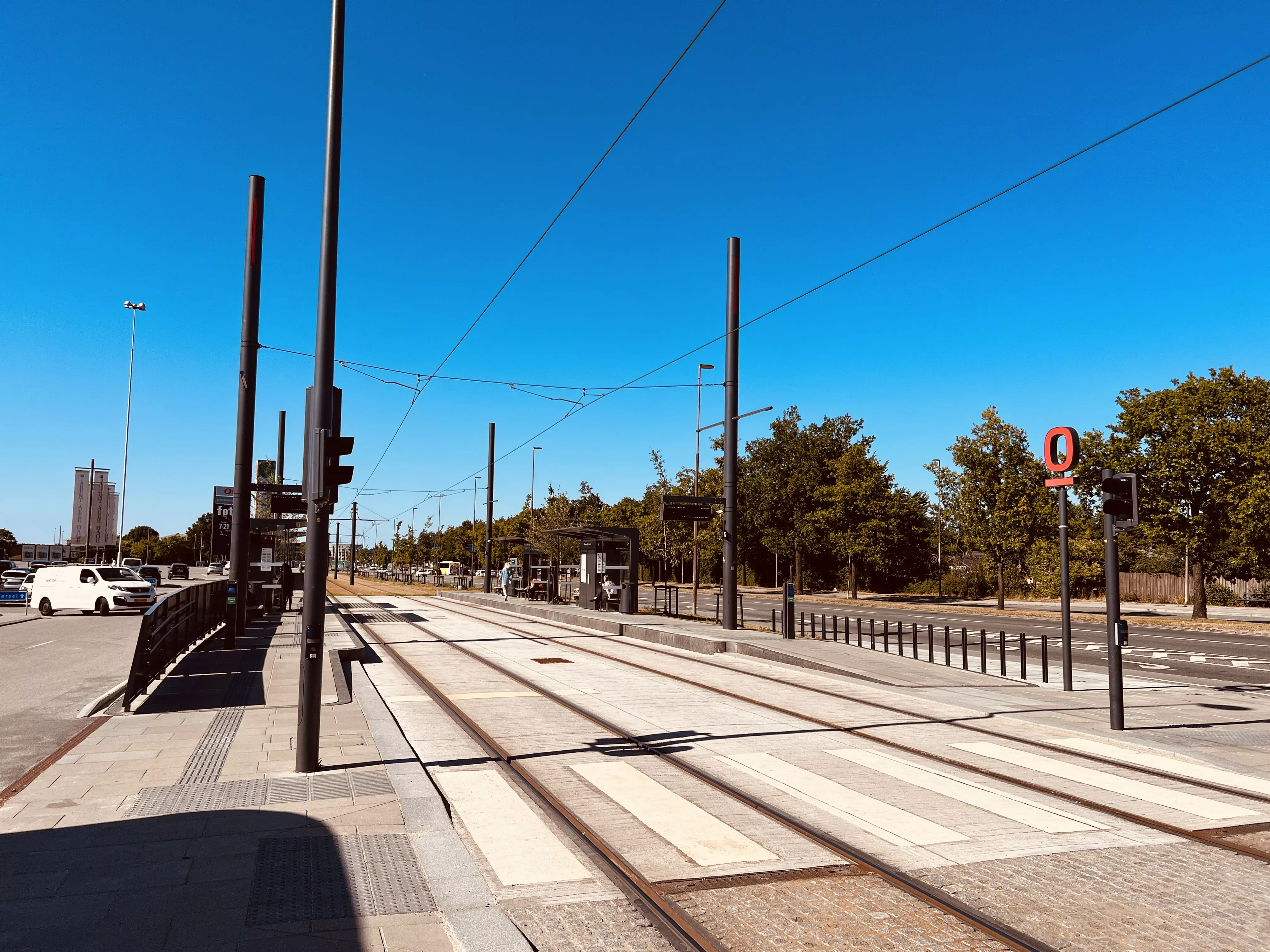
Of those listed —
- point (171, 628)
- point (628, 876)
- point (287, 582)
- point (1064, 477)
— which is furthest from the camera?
point (287, 582)

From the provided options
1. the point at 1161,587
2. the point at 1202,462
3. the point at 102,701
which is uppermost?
the point at 1202,462

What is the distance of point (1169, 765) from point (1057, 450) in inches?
206

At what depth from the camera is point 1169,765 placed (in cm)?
837

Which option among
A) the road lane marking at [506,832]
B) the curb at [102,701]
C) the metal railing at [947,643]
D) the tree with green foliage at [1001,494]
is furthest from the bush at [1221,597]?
the curb at [102,701]

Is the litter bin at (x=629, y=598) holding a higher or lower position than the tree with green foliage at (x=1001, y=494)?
lower

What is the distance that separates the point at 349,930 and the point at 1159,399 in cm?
3366

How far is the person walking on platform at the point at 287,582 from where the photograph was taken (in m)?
31.0

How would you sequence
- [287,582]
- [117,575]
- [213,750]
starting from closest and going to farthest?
[213,750] < [287,582] < [117,575]

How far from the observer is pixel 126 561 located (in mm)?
81562

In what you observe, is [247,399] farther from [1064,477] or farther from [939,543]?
[939,543]

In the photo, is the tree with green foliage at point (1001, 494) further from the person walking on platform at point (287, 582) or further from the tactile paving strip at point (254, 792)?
the tactile paving strip at point (254, 792)

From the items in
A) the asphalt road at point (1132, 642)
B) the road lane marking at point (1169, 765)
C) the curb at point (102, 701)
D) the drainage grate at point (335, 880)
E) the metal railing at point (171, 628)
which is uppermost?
the metal railing at point (171, 628)

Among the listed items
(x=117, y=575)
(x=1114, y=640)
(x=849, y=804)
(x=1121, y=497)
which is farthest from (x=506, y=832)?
(x=117, y=575)

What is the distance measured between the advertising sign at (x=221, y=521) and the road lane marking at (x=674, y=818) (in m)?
20.8
